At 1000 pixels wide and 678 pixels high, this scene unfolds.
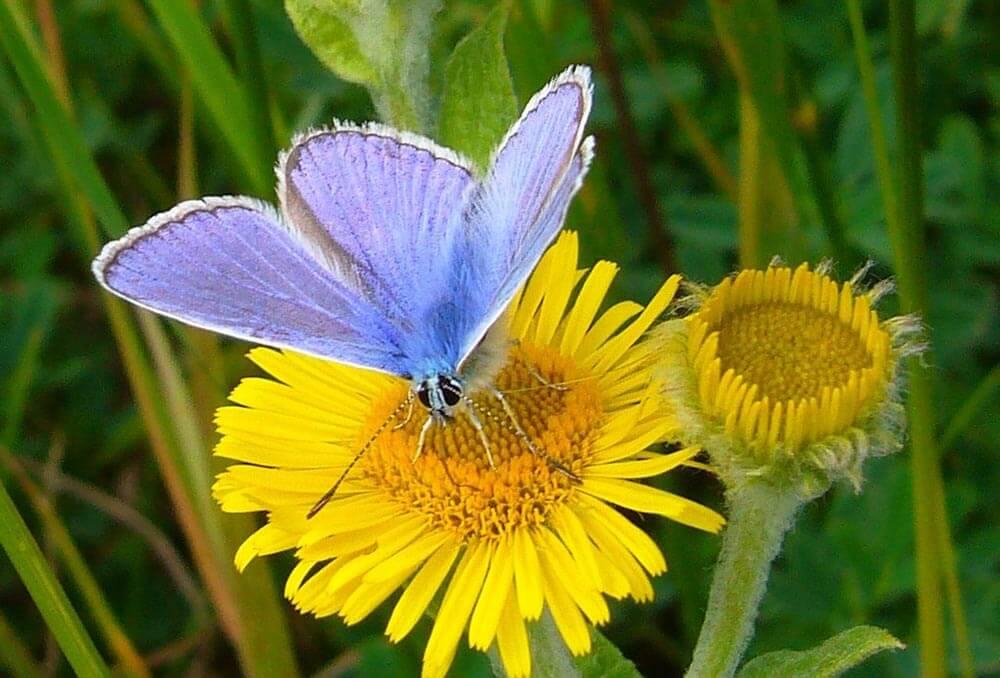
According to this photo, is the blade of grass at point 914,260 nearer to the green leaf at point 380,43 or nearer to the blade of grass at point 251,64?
the green leaf at point 380,43

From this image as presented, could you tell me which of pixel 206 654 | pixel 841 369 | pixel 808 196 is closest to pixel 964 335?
pixel 808 196

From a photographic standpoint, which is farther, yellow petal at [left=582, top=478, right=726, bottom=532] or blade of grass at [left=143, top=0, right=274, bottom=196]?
blade of grass at [left=143, top=0, right=274, bottom=196]

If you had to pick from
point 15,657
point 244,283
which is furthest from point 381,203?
point 15,657

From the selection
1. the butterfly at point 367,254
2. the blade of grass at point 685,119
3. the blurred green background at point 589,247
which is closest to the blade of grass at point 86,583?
the blurred green background at point 589,247

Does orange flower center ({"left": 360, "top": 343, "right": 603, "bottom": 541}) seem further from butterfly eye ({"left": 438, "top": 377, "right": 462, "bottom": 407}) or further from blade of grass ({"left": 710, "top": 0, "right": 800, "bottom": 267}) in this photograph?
blade of grass ({"left": 710, "top": 0, "right": 800, "bottom": 267})

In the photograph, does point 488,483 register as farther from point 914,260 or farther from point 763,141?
point 763,141

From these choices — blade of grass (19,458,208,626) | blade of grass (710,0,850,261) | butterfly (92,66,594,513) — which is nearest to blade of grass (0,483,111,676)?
butterfly (92,66,594,513)
